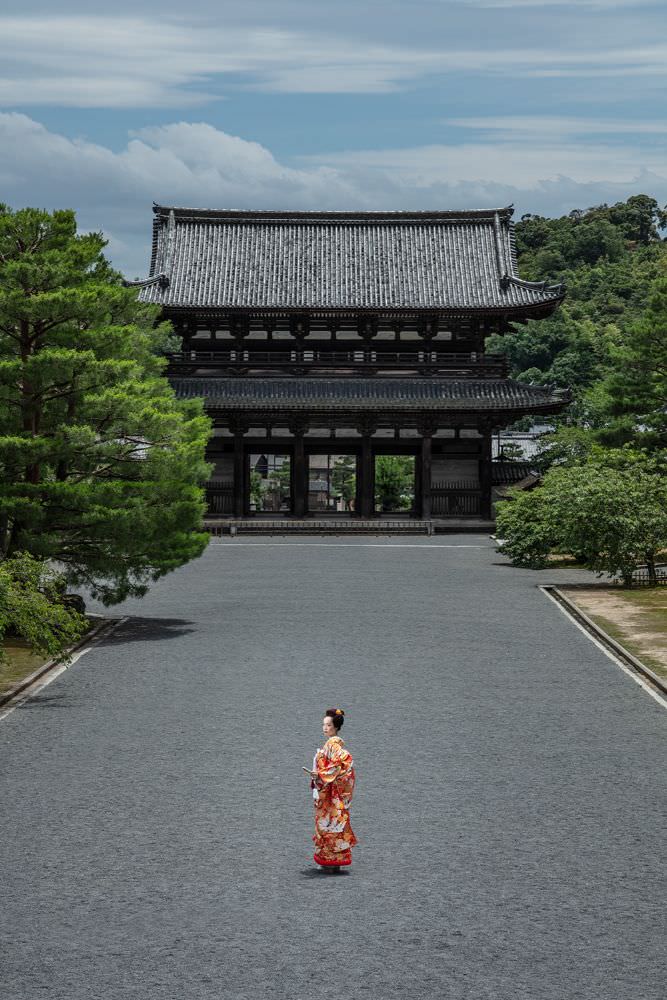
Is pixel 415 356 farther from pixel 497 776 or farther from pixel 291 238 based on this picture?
pixel 497 776

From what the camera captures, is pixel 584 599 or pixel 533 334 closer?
pixel 584 599

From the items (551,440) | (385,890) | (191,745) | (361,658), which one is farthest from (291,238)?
(385,890)

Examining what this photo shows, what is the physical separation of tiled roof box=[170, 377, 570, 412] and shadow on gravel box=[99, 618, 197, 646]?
2900 centimetres

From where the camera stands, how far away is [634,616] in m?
26.8

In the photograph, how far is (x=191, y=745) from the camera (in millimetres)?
14695

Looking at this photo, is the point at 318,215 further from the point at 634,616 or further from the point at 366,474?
the point at 634,616

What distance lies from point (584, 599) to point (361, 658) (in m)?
10.6

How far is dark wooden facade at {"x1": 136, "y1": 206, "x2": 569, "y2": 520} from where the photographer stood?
5569cm

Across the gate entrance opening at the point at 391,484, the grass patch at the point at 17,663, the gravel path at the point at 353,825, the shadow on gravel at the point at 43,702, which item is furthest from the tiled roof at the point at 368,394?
the shadow on gravel at the point at 43,702

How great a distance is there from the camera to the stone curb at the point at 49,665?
59.6 feet

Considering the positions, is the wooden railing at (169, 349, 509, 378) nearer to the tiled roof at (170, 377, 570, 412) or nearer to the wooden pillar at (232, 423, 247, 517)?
the tiled roof at (170, 377, 570, 412)

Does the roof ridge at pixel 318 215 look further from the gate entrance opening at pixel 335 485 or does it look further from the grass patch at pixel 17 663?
the grass patch at pixel 17 663

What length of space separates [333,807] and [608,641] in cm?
1342

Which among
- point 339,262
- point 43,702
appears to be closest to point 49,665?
point 43,702
